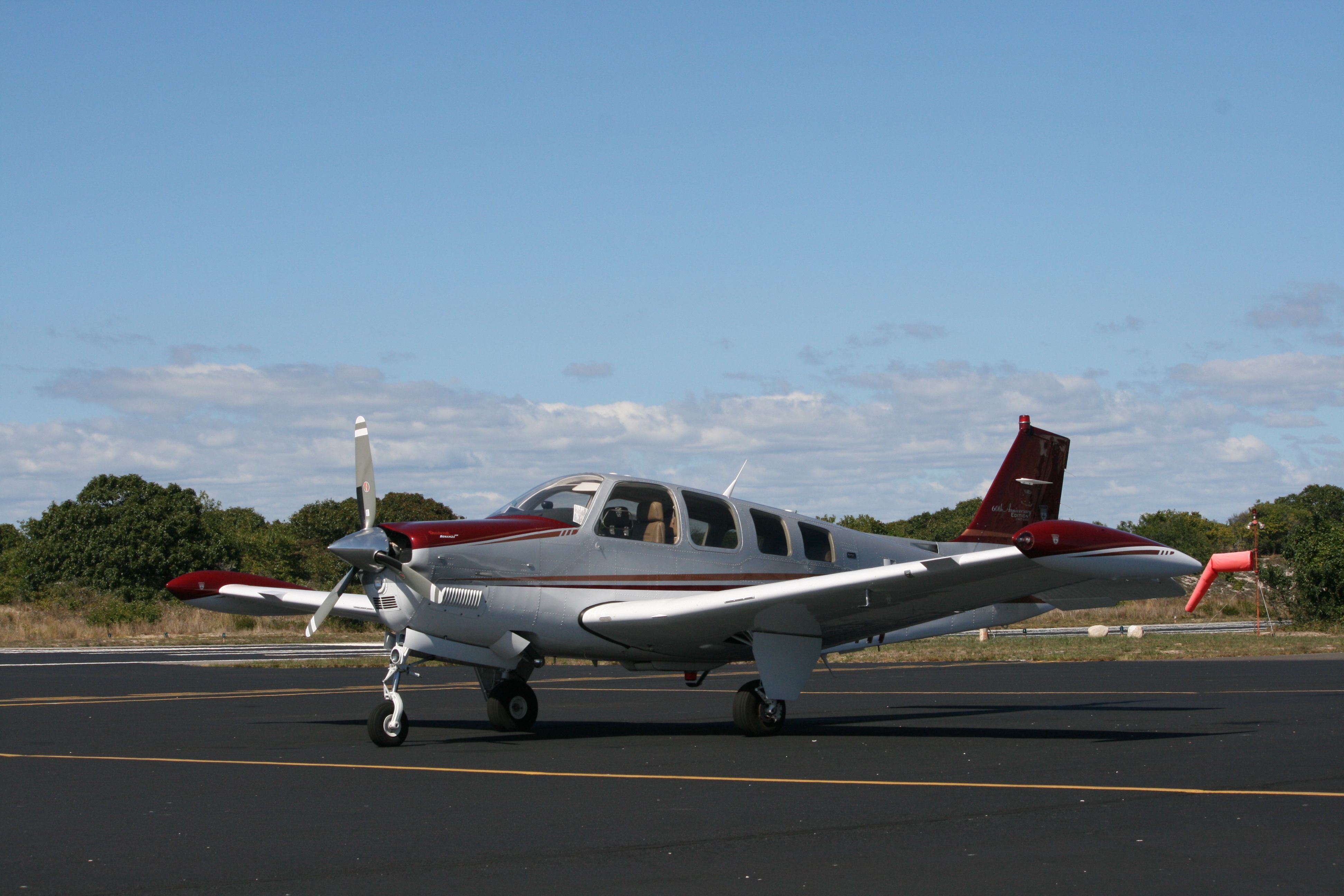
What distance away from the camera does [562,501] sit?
13148 millimetres

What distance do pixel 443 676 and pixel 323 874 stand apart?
21247mm

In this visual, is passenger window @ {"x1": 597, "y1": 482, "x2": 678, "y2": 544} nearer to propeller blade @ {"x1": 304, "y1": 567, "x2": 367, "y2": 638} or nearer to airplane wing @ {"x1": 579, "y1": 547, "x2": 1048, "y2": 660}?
airplane wing @ {"x1": 579, "y1": 547, "x2": 1048, "y2": 660}

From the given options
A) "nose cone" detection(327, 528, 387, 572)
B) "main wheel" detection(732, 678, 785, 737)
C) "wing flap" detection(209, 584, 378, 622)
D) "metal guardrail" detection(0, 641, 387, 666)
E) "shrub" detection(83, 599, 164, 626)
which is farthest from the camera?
"shrub" detection(83, 599, 164, 626)

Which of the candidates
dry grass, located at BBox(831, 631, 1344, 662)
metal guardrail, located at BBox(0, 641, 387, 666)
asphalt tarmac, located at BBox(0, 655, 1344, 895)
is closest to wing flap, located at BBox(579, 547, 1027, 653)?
asphalt tarmac, located at BBox(0, 655, 1344, 895)

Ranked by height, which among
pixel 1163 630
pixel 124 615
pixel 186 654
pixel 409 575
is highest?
pixel 409 575

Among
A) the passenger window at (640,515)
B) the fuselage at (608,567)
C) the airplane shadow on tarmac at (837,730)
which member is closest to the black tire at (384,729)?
the airplane shadow on tarmac at (837,730)

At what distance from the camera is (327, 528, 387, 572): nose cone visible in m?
11.6

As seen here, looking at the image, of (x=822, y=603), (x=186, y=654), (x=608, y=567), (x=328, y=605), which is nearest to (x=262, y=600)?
(x=328, y=605)

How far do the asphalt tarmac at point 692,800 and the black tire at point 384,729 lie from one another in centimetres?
14

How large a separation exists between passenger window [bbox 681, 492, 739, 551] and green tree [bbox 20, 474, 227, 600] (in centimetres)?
5581

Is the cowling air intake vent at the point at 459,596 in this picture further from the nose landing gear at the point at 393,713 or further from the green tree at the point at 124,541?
the green tree at the point at 124,541

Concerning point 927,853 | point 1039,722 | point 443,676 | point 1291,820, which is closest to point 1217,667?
point 1039,722

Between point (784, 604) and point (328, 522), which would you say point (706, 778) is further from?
point (328, 522)

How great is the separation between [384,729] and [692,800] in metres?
4.79
